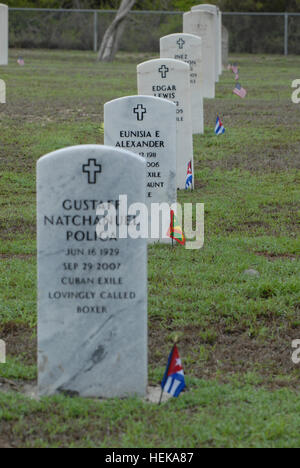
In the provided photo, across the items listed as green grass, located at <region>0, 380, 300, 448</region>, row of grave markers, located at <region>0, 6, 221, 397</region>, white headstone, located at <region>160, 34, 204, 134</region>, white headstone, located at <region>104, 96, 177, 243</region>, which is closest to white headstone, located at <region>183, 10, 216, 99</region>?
white headstone, located at <region>160, 34, 204, 134</region>

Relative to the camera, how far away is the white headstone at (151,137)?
7473 mm

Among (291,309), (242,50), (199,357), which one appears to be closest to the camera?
(199,357)

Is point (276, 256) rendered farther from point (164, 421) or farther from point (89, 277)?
point (164, 421)

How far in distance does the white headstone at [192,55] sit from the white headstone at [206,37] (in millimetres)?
4185

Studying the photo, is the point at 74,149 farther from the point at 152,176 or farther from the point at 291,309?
the point at 152,176

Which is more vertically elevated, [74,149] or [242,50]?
[74,149]

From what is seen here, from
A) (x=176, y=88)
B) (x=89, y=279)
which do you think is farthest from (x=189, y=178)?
(x=89, y=279)

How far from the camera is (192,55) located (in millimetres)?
14539

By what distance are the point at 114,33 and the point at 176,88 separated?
2032 centimetres

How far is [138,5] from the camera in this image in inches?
1668

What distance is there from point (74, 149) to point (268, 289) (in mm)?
2481

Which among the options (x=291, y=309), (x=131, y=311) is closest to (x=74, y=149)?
(x=131, y=311)
